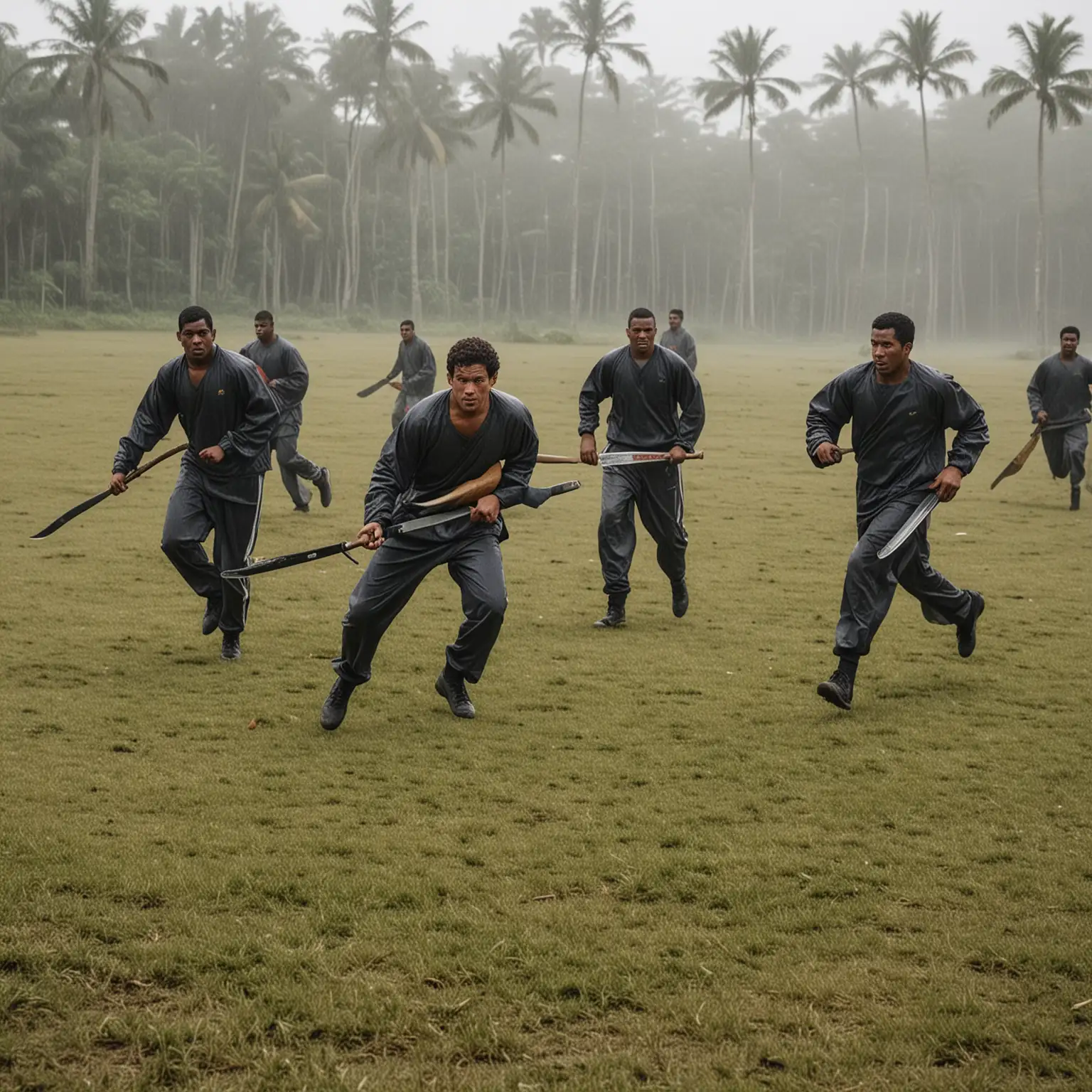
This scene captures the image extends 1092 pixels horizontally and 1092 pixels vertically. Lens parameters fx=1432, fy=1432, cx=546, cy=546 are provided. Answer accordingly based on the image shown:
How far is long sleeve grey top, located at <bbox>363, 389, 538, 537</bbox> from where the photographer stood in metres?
6.84

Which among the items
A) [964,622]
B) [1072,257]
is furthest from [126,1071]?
[1072,257]

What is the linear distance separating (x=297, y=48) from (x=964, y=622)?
2580 inches

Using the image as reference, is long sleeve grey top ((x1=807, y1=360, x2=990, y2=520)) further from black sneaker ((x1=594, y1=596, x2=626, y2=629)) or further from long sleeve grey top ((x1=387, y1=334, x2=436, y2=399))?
long sleeve grey top ((x1=387, y1=334, x2=436, y2=399))

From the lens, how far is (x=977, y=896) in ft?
15.6

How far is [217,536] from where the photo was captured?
8.60 meters

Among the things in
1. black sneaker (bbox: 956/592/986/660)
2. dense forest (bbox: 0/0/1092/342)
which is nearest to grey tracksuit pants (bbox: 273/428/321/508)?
black sneaker (bbox: 956/592/986/660)

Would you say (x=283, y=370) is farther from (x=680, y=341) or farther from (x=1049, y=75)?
(x=1049, y=75)

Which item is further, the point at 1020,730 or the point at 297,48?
the point at 297,48

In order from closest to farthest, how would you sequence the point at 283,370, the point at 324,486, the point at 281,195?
1. the point at 283,370
2. the point at 324,486
3. the point at 281,195

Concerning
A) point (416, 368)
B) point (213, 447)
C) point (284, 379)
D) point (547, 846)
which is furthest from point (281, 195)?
point (547, 846)

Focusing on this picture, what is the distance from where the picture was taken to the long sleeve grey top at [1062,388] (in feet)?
48.4

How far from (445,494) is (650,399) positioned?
311 centimetres

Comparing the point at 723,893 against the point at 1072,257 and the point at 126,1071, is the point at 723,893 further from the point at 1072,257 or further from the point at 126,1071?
the point at 1072,257

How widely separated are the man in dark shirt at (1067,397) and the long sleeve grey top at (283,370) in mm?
7258
